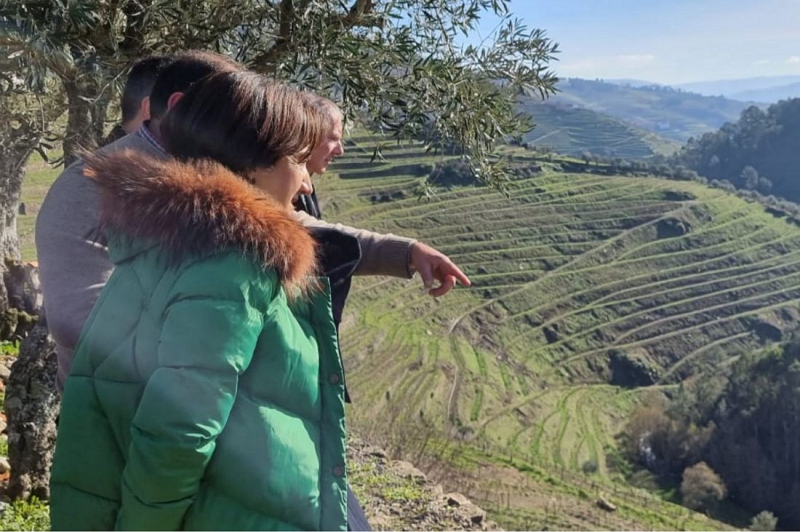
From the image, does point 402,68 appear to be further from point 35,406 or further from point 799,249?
point 799,249

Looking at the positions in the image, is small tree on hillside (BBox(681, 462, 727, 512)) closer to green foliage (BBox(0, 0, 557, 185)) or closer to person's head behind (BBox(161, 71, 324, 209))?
green foliage (BBox(0, 0, 557, 185))

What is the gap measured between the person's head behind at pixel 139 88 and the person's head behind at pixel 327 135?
0.41 meters

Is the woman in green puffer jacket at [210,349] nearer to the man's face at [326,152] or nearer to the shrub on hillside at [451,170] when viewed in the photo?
the man's face at [326,152]

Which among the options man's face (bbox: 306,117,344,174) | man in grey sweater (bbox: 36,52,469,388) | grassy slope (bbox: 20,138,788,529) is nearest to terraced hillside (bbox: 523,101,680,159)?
grassy slope (bbox: 20,138,788,529)

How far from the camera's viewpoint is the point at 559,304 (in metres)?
50.7

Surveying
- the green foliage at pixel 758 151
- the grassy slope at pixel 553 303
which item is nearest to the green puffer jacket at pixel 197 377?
the grassy slope at pixel 553 303

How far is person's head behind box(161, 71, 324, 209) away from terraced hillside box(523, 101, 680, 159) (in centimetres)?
8964

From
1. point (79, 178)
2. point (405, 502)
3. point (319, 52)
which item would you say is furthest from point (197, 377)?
point (405, 502)

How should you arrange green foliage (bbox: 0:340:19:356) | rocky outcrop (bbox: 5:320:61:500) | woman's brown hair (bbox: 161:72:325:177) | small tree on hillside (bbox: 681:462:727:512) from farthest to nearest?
Answer: small tree on hillside (bbox: 681:462:727:512) → green foliage (bbox: 0:340:19:356) → rocky outcrop (bbox: 5:320:61:500) → woman's brown hair (bbox: 161:72:325:177)

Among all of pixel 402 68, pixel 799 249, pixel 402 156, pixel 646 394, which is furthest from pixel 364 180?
pixel 402 68

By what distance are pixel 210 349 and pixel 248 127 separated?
0.40 m

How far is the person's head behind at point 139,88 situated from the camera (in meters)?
1.70

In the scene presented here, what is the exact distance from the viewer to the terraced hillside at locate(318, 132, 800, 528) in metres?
38.1

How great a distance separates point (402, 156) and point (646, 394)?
75.6 ft
